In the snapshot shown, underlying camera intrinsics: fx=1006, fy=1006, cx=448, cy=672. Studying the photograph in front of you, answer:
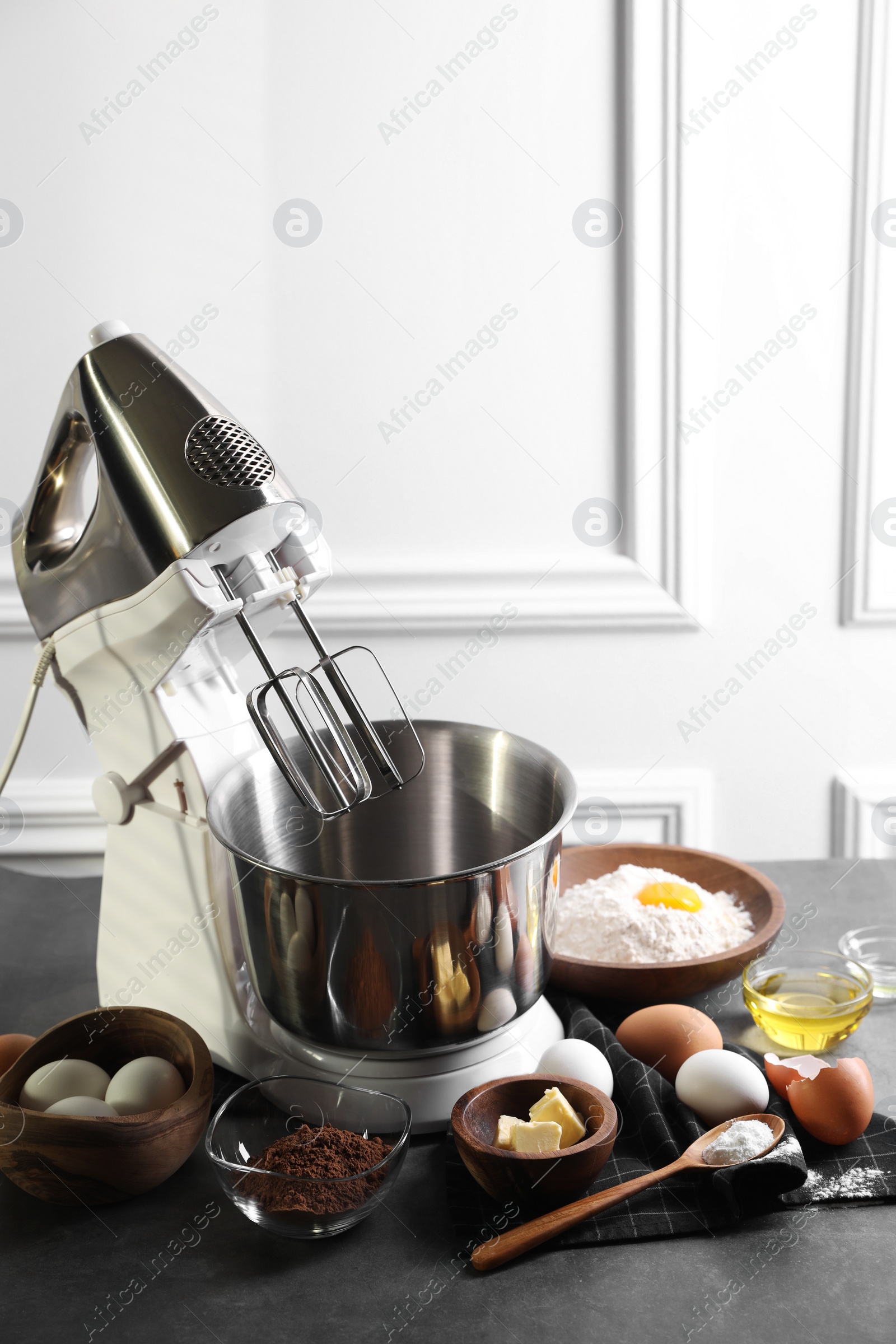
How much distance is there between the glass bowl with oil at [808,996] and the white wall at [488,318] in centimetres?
72

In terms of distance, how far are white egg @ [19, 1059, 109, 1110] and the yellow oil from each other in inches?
18.8

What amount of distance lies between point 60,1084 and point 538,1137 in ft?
1.00

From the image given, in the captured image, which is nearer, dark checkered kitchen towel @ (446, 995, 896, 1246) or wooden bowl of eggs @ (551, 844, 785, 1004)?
dark checkered kitchen towel @ (446, 995, 896, 1246)

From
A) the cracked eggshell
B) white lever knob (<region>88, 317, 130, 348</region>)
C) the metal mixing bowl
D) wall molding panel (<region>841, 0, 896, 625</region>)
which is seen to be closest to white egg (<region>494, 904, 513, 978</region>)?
the metal mixing bowl

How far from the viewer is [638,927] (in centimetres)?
84

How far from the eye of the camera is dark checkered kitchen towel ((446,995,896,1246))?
588 mm

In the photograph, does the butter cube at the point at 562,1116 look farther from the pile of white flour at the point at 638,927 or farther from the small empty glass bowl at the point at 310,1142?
the pile of white flour at the point at 638,927

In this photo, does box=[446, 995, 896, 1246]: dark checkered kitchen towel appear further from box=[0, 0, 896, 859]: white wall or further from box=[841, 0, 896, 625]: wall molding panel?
box=[841, 0, 896, 625]: wall molding panel

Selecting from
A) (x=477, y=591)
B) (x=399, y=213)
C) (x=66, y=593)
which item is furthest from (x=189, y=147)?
(x=66, y=593)

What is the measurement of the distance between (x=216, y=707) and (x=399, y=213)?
87 centimetres

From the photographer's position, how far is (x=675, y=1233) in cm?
58

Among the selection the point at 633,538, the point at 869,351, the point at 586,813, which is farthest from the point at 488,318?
the point at 586,813

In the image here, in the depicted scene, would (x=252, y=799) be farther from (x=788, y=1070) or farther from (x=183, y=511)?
(x=788, y=1070)

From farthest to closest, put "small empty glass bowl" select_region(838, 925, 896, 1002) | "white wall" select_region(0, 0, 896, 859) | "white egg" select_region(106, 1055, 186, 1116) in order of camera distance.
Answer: "white wall" select_region(0, 0, 896, 859), "small empty glass bowl" select_region(838, 925, 896, 1002), "white egg" select_region(106, 1055, 186, 1116)
